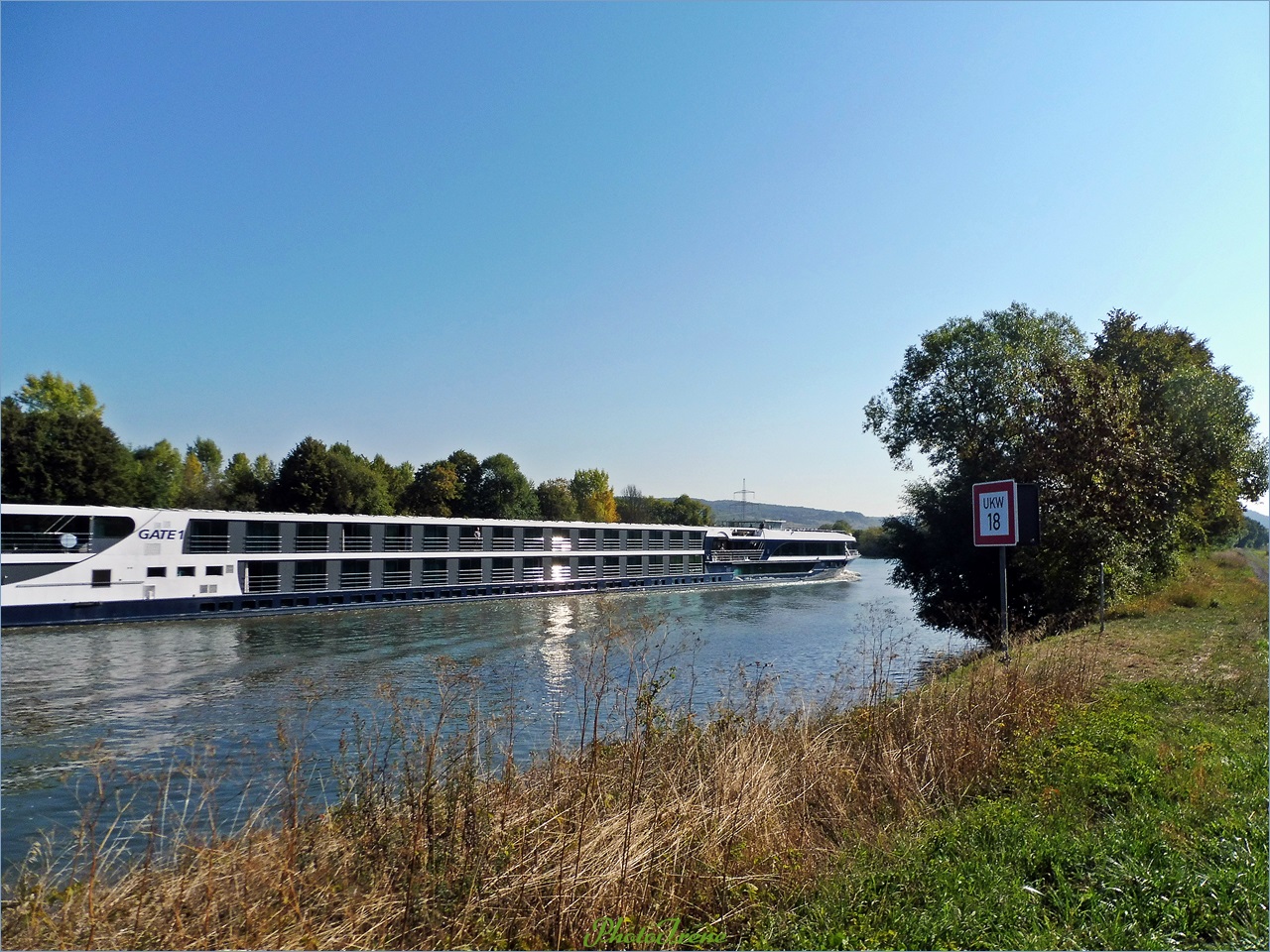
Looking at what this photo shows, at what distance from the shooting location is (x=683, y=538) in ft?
169

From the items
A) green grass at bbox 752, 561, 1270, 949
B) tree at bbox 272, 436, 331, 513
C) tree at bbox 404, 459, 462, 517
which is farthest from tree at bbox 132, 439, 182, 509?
green grass at bbox 752, 561, 1270, 949

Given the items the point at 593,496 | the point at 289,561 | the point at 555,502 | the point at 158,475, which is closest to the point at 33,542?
A: the point at 289,561

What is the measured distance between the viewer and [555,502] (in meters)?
84.4

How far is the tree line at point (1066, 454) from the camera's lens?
15.5 metres

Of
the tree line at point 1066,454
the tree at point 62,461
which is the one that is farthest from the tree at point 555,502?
the tree line at point 1066,454

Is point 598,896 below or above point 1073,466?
below

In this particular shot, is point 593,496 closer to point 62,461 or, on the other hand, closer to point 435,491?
point 435,491

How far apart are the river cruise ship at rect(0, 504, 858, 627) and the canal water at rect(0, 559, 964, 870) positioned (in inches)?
46.6

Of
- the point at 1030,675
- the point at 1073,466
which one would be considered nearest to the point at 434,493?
the point at 1073,466

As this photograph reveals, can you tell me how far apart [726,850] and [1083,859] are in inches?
82.7

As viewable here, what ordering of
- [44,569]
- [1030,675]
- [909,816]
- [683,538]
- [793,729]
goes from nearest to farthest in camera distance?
1. [909,816]
2. [793,729]
3. [1030,675]
4. [44,569]
5. [683,538]

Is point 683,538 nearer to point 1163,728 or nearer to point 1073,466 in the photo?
point 1073,466

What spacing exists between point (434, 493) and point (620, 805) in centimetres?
6878

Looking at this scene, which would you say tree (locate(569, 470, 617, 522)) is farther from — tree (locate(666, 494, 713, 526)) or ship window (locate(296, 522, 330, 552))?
ship window (locate(296, 522, 330, 552))
